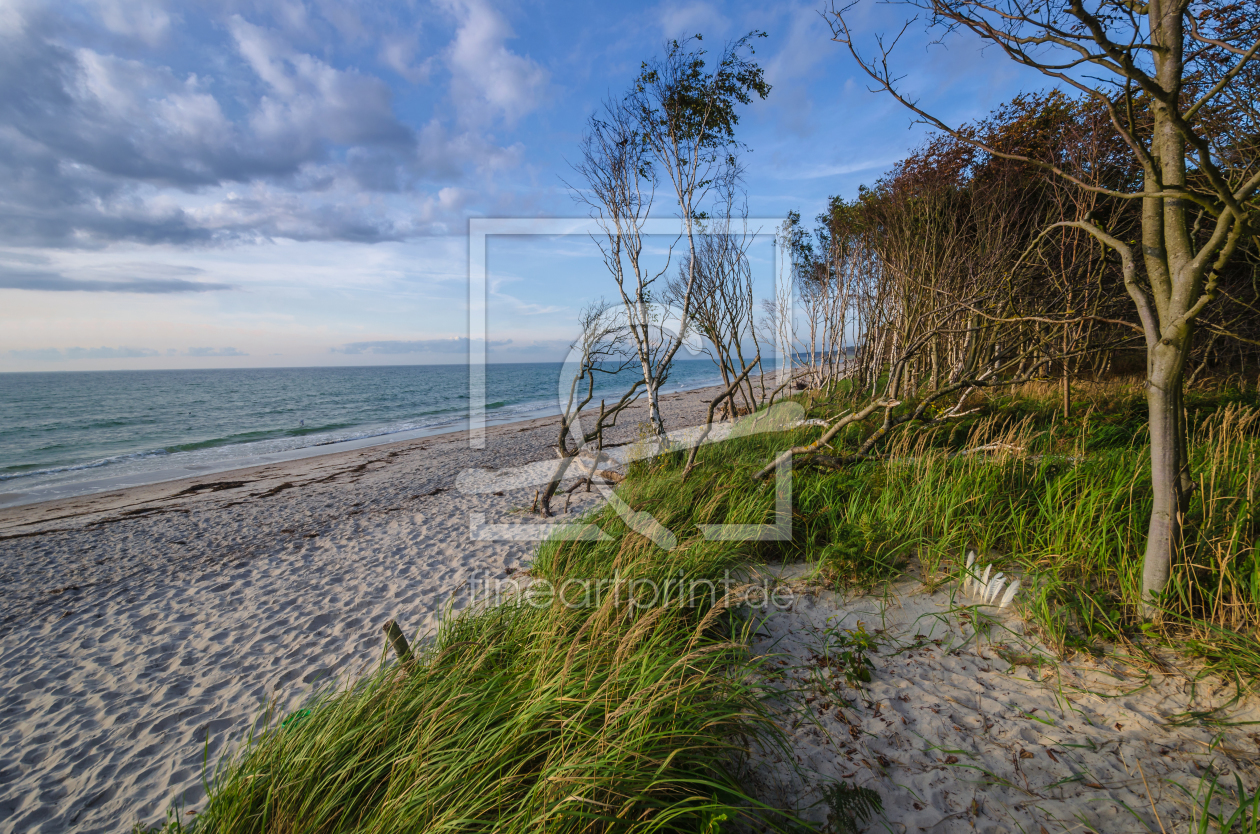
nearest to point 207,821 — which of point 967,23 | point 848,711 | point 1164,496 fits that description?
point 848,711

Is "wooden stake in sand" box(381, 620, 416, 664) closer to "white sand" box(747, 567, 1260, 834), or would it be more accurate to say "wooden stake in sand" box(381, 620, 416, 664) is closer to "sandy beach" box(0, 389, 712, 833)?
"sandy beach" box(0, 389, 712, 833)

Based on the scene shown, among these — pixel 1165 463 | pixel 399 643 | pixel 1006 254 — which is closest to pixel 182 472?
pixel 399 643

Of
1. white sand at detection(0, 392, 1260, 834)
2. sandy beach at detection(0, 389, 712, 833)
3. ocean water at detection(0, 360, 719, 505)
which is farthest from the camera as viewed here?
ocean water at detection(0, 360, 719, 505)

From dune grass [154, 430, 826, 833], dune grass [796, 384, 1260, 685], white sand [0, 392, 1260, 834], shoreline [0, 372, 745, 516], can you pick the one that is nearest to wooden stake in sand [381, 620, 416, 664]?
dune grass [154, 430, 826, 833]

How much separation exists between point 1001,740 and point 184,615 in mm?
6464

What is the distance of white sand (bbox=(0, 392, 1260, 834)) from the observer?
1.94 m

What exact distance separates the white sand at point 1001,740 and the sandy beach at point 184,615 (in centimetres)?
224

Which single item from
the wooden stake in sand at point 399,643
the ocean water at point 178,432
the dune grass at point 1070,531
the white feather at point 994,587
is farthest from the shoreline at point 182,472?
the white feather at point 994,587

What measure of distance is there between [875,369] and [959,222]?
3433 mm

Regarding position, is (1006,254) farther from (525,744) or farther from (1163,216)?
(525,744)

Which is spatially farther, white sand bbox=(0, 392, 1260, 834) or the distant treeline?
the distant treeline

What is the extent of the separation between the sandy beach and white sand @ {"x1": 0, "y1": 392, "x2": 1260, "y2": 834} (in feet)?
0.06

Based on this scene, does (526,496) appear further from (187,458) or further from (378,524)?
(187,458)

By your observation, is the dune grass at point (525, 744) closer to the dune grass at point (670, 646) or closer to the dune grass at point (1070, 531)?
the dune grass at point (670, 646)
